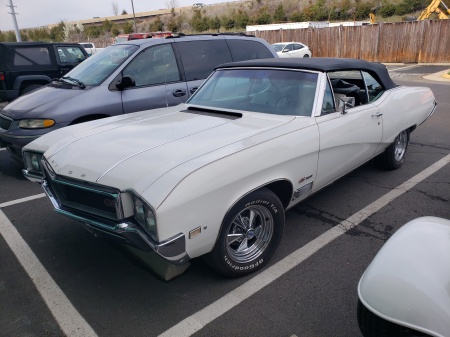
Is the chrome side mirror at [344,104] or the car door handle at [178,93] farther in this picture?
the car door handle at [178,93]

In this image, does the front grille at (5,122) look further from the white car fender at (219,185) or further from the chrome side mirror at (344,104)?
the chrome side mirror at (344,104)

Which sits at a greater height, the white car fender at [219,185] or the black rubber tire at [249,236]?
the white car fender at [219,185]

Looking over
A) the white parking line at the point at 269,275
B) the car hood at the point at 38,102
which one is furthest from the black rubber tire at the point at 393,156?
the car hood at the point at 38,102

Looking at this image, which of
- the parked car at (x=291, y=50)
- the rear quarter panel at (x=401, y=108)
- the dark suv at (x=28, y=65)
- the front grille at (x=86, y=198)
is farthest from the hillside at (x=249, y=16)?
the front grille at (x=86, y=198)

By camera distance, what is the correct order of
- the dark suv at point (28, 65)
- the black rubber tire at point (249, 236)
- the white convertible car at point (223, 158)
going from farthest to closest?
1. the dark suv at point (28, 65)
2. the black rubber tire at point (249, 236)
3. the white convertible car at point (223, 158)

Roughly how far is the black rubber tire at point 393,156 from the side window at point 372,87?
2.23ft

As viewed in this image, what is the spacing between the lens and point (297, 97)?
3447mm

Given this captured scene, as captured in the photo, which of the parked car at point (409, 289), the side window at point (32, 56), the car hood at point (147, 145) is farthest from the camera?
the side window at point (32, 56)

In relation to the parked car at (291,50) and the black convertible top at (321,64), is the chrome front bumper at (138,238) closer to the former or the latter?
the black convertible top at (321,64)

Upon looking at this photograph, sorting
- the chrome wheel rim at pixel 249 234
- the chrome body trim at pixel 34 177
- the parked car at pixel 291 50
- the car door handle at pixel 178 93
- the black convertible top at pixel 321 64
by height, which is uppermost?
the black convertible top at pixel 321 64

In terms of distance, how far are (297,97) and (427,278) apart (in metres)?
2.21

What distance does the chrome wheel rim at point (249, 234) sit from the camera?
278cm

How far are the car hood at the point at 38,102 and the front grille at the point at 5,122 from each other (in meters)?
0.06

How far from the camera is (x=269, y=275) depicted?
2896 millimetres
